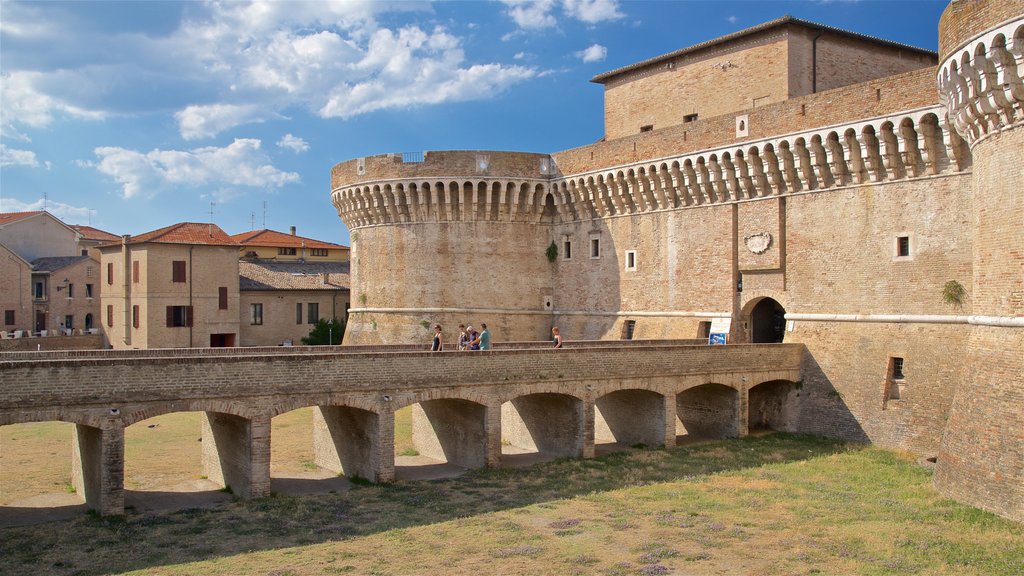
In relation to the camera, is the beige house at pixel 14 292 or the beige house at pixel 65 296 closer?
the beige house at pixel 14 292

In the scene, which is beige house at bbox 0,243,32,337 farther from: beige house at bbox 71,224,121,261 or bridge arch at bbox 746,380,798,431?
bridge arch at bbox 746,380,798,431

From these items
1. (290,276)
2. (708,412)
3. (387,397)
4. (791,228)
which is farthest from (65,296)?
(791,228)

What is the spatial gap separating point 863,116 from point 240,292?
1193 inches

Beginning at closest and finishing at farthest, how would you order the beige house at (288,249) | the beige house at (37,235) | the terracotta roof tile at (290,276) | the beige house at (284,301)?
the beige house at (284,301) < the terracotta roof tile at (290,276) < the beige house at (288,249) < the beige house at (37,235)

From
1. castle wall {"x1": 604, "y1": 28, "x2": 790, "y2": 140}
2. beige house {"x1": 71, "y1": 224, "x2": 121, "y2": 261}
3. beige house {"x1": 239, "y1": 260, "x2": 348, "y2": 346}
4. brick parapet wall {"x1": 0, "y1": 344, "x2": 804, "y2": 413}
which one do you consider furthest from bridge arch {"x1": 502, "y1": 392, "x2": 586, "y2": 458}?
beige house {"x1": 71, "y1": 224, "x2": 121, "y2": 261}

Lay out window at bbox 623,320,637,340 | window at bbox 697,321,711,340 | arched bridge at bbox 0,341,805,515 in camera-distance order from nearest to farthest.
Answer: arched bridge at bbox 0,341,805,515 < window at bbox 697,321,711,340 < window at bbox 623,320,637,340

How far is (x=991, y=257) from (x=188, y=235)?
34.5m

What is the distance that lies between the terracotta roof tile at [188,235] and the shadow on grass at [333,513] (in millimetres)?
23895

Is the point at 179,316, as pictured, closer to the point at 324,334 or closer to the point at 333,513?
the point at 324,334

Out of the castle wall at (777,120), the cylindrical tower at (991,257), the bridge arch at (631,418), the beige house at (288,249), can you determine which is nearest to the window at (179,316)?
the beige house at (288,249)

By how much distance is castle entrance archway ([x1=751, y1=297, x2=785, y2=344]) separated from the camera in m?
30.4

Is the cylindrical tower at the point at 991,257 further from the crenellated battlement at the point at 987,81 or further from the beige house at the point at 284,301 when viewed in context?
the beige house at the point at 284,301

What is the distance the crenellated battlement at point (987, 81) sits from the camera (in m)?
15.7

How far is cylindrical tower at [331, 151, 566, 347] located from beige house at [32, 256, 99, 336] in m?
23.5
